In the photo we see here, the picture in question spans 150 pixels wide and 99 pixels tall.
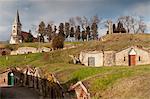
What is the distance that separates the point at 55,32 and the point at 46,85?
8533 centimetres

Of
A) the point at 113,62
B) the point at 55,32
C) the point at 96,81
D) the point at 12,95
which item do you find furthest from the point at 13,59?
the point at 55,32

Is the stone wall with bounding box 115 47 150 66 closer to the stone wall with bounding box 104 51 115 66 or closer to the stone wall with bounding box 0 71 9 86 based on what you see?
the stone wall with bounding box 104 51 115 66

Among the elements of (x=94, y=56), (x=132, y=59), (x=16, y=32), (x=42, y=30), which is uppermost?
(x=42, y=30)

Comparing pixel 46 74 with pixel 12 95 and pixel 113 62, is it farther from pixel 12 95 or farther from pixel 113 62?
pixel 113 62

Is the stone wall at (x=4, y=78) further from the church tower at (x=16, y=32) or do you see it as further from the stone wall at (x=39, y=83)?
the church tower at (x=16, y=32)

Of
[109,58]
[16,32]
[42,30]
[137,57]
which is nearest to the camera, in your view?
[137,57]

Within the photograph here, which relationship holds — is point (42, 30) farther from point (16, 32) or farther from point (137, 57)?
point (137, 57)

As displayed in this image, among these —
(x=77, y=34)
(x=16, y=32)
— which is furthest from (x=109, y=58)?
(x=16, y=32)

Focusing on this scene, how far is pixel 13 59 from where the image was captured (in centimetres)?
7050

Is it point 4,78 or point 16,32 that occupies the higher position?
point 16,32

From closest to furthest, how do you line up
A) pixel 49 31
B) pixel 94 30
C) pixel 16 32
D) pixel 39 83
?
pixel 39 83 < pixel 94 30 < pixel 49 31 < pixel 16 32

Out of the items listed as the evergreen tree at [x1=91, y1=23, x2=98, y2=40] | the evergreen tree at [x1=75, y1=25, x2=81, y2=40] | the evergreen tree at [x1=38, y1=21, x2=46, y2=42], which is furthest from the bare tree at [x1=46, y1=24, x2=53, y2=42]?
the evergreen tree at [x1=91, y1=23, x2=98, y2=40]

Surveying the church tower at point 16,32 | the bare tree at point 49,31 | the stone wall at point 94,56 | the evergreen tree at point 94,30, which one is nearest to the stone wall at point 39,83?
the stone wall at point 94,56

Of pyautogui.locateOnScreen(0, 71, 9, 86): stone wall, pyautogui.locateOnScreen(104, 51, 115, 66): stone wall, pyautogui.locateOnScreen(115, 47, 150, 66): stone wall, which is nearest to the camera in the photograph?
pyautogui.locateOnScreen(115, 47, 150, 66): stone wall
